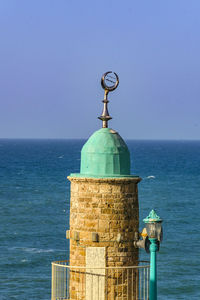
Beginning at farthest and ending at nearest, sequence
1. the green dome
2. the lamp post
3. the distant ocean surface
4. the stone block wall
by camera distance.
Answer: the distant ocean surface → the green dome → the stone block wall → the lamp post

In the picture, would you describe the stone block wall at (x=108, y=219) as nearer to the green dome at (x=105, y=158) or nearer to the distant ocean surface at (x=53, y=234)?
the green dome at (x=105, y=158)

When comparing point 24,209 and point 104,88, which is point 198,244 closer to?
point 24,209

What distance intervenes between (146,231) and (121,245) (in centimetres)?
69

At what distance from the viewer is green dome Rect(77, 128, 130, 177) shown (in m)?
18.8

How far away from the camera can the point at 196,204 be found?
137 m

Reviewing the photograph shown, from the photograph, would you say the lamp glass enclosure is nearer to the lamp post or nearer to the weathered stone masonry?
the lamp post

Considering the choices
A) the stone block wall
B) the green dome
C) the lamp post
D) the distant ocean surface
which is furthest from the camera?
the distant ocean surface

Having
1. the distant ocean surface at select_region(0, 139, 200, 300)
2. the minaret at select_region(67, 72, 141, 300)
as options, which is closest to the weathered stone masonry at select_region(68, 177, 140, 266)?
the minaret at select_region(67, 72, 141, 300)

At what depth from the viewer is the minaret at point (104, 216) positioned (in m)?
18.6

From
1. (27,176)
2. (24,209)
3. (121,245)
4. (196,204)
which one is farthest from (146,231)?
(27,176)

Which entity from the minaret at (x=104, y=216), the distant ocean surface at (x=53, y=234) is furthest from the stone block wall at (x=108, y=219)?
the distant ocean surface at (x=53, y=234)

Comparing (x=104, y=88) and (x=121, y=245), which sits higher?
(x=104, y=88)

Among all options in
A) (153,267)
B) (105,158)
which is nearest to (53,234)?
(105,158)

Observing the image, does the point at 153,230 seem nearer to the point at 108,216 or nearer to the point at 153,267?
the point at 153,267
